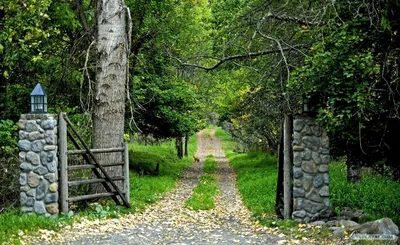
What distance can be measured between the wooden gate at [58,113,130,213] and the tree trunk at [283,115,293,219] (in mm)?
3454

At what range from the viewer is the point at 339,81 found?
25.1 feet

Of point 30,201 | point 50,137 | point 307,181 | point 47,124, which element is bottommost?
point 30,201

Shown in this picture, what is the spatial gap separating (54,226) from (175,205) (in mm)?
4715

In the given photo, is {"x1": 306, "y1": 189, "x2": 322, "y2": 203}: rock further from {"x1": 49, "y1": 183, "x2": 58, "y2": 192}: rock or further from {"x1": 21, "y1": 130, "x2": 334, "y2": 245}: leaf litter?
{"x1": 49, "y1": 183, "x2": 58, "y2": 192}: rock

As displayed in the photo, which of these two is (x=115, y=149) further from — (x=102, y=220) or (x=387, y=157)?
(x=387, y=157)

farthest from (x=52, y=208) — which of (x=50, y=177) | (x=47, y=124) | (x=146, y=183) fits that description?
(x=146, y=183)

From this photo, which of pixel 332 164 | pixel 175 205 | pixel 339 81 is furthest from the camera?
pixel 332 164

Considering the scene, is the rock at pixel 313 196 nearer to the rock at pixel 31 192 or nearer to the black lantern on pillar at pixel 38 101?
the rock at pixel 31 192

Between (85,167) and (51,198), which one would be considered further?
(85,167)

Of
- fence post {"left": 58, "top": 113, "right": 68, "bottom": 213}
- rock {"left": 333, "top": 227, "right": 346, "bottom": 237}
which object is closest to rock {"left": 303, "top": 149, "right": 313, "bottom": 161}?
rock {"left": 333, "top": 227, "right": 346, "bottom": 237}

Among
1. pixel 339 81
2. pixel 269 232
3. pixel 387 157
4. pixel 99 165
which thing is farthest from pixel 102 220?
pixel 387 157

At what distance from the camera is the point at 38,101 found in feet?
29.5

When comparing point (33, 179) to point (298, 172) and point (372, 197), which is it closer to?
point (298, 172)

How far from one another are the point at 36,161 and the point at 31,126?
0.63 metres
